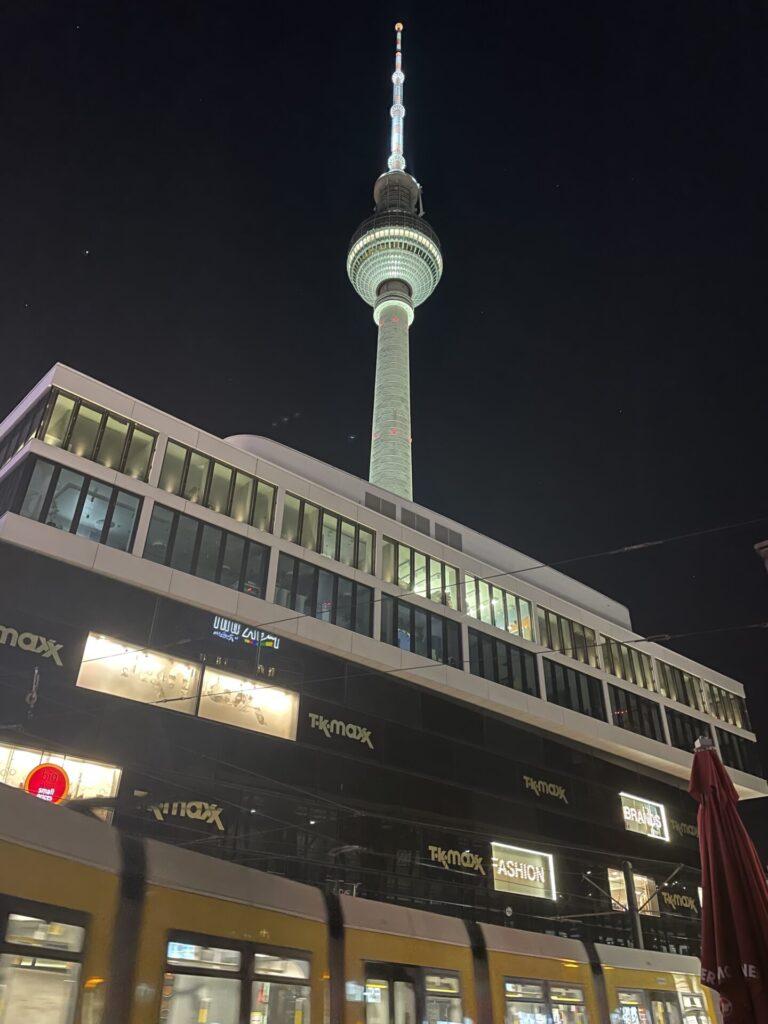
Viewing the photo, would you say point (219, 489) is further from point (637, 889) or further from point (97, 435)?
point (637, 889)

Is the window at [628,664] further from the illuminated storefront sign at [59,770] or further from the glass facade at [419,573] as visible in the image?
the illuminated storefront sign at [59,770]

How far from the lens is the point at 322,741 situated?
27.2m

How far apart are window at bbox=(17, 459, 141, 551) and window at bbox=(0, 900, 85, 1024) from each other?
17882mm

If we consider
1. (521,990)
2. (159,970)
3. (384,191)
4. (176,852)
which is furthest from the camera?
(384,191)

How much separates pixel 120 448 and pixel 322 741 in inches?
528

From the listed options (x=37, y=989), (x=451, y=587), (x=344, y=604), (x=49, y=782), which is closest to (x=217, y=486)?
(x=344, y=604)

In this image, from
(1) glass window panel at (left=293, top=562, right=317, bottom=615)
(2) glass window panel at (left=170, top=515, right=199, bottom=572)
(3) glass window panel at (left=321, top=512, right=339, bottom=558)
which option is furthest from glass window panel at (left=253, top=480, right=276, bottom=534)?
(2) glass window panel at (left=170, top=515, right=199, bottom=572)

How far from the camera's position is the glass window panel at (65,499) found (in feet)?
77.3

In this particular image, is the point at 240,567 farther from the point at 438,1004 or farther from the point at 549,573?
the point at 549,573

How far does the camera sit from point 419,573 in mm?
34125

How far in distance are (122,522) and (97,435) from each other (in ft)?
11.5

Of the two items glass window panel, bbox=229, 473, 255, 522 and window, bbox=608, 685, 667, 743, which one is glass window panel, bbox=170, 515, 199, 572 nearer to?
glass window panel, bbox=229, 473, 255, 522

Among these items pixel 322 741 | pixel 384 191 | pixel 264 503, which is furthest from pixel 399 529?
pixel 384 191

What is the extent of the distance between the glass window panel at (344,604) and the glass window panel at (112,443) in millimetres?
10229
